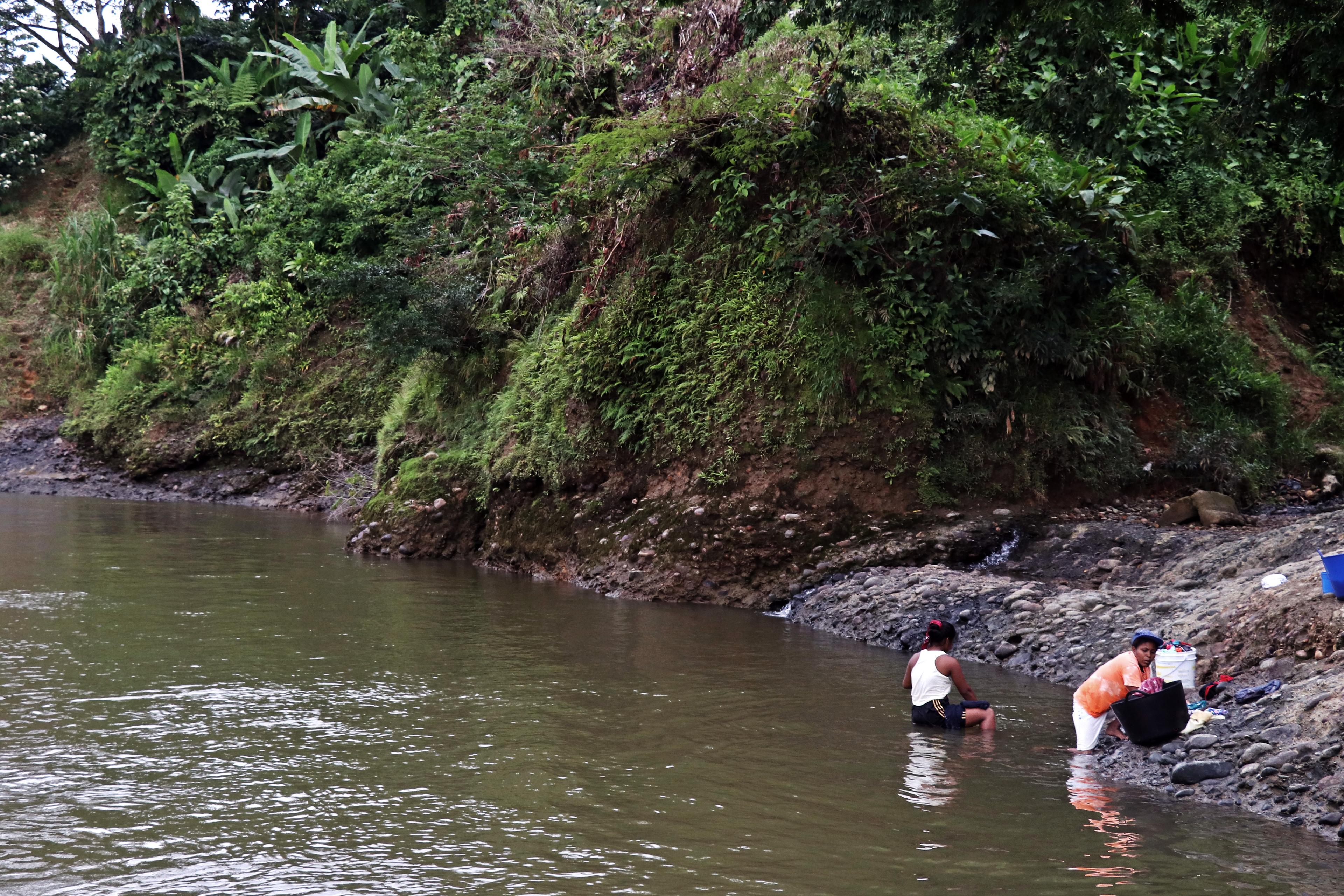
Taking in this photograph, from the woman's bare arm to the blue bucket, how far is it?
7.96ft

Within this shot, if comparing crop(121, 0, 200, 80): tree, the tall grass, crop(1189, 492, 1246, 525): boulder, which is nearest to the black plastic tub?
crop(1189, 492, 1246, 525): boulder

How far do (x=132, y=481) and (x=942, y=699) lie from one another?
22916 millimetres

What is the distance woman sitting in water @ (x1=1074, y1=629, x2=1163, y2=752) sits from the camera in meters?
7.45

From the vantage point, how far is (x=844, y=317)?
13883mm

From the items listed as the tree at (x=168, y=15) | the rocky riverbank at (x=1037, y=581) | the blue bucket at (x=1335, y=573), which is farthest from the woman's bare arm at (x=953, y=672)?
the tree at (x=168, y=15)

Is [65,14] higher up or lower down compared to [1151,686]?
higher up

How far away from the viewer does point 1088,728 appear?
24.6ft

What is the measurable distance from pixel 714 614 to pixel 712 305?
429cm

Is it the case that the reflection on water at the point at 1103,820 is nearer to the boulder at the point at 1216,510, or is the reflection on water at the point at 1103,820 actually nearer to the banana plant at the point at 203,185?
the boulder at the point at 1216,510

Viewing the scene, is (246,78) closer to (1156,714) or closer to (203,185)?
(203,185)

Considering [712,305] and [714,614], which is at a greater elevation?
[712,305]

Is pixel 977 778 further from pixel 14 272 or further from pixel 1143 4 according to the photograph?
pixel 14 272

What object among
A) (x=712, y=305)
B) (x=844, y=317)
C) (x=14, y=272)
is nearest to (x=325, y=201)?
(x=14, y=272)

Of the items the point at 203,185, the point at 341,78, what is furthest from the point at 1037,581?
the point at 203,185
